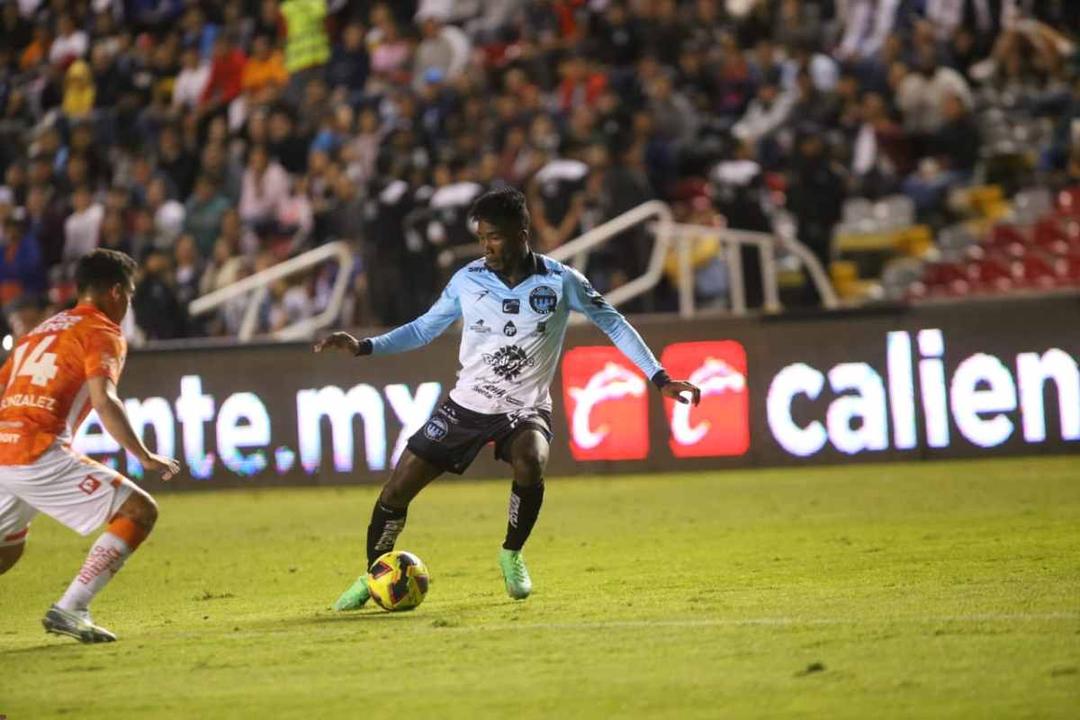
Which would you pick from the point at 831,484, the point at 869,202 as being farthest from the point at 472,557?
the point at 869,202

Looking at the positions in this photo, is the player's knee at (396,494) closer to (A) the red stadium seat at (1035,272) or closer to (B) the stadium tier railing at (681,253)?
(B) the stadium tier railing at (681,253)

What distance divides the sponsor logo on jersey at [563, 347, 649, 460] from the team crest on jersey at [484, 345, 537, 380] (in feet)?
25.7

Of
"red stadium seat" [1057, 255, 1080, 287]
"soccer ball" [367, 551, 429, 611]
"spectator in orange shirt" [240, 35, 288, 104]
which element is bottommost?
"soccer ball" [367, 551, 429, 611]

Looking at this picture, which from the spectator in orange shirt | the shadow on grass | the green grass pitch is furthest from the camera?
the spectator in orange shirt

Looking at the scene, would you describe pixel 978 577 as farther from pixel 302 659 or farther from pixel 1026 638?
pixel 302 659

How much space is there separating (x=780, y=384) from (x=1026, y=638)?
A: 9.62 metres

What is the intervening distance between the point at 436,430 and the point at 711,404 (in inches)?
317

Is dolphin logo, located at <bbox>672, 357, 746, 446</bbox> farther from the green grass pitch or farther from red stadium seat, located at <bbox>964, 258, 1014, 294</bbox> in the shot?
red stadium seat, located at <bbox>964, 258, 1014, 294</bbox>

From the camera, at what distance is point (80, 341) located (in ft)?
27.6

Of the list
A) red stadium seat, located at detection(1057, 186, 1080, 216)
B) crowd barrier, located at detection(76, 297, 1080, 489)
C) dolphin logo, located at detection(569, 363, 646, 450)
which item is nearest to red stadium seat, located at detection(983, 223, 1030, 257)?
red stadium seat, located at detection(1057, 186, 1080, 216)

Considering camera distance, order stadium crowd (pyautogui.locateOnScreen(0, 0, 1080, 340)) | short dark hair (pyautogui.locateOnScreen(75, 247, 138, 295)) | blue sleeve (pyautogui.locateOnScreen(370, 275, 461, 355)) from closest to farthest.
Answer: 1. short dark hair (pyautogui.locateOnScreen(75, 247, 138, 295))
2. blue sleeve (pyautogui.locateOnScreen(370, 275, 461, 355))
3. stadium crowd (pyautogui.locateOnScreen(0, 0, 1080, 340))

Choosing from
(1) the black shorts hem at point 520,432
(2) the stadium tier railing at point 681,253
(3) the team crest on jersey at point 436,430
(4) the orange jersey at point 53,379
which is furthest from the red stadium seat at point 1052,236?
(4) the orange jersey at point 53,379

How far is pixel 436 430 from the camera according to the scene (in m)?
9.45

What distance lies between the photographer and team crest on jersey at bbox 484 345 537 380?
9.43m
